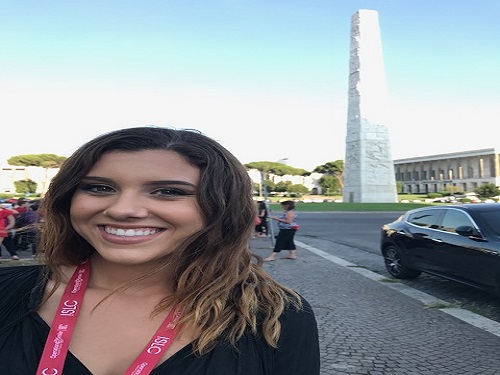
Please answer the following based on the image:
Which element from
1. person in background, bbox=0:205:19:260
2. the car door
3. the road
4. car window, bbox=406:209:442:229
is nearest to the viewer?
the car door

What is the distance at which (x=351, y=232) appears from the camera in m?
16.5

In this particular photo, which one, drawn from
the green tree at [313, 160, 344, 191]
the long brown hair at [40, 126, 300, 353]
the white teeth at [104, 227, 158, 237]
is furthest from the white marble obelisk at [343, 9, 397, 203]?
the green tree at [313, 160, 344, 191]

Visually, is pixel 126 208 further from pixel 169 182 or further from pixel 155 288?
pixel 155 288

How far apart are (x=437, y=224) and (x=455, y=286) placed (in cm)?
109

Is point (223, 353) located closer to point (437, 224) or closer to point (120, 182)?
point (120, 182)

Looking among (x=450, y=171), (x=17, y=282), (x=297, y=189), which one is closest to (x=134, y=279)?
(x=17, y=282)

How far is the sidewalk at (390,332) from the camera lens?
3809 mm

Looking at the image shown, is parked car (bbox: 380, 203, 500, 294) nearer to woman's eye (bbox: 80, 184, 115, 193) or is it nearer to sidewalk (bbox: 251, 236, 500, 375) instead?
sidewalk (bbox: 251, 236, 500, 375)

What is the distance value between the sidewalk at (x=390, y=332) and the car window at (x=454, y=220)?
1.09 meters

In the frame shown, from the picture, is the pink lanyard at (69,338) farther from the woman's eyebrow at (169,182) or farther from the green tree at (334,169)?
the green tree at (334,169)

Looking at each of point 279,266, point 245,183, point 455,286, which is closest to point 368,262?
point 279,266

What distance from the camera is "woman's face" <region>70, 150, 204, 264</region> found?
129 centimetres

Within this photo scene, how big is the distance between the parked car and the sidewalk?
50cm

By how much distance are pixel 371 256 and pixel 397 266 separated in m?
2.86
